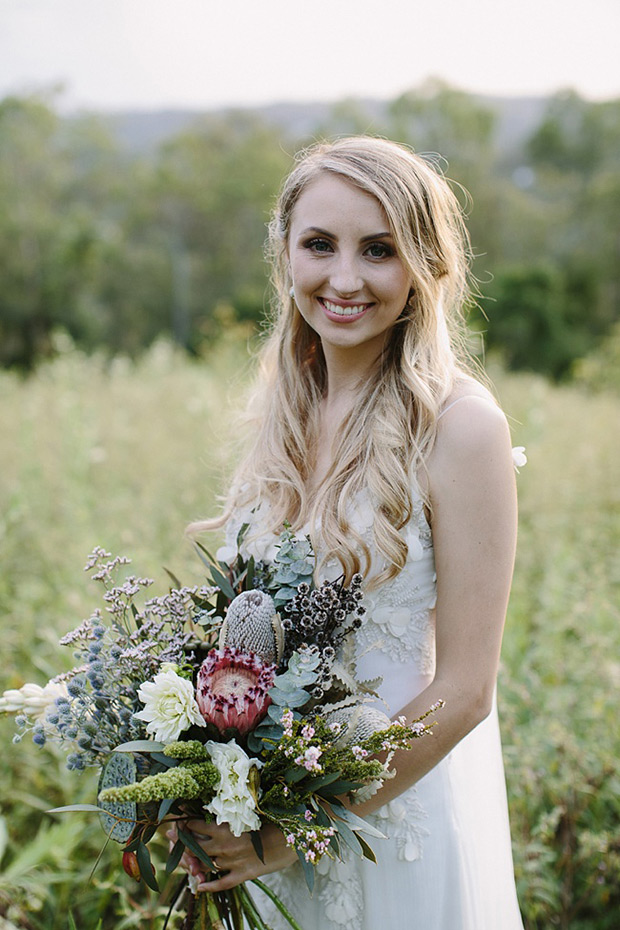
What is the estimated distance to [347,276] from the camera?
5.63 feet

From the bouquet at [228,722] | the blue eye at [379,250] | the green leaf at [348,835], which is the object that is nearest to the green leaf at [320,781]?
the bouquet at [228,722]

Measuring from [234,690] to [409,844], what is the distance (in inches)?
26.1

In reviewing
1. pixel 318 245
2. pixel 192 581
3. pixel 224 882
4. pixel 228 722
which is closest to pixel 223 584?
pixel 228 722

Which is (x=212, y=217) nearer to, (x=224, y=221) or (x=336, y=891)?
(x=224, y=221)

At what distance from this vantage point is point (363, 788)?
1.40 m

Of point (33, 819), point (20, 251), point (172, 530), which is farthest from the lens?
point (20, 251)

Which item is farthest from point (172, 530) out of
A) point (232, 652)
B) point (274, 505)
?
point (232, 652)

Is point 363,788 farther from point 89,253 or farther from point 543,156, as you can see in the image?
point 543,156

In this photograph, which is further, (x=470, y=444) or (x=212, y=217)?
(x=212, y=217)

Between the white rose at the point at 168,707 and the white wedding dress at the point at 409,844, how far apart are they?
508 millimetres

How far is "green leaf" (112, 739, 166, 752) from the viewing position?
1.32m

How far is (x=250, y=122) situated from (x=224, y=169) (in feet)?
27.1

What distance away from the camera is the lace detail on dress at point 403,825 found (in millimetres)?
1700

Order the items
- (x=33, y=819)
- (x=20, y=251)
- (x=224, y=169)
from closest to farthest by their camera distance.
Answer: (x=33, y=819), (x=20, y=251), (x=224, y=169)
